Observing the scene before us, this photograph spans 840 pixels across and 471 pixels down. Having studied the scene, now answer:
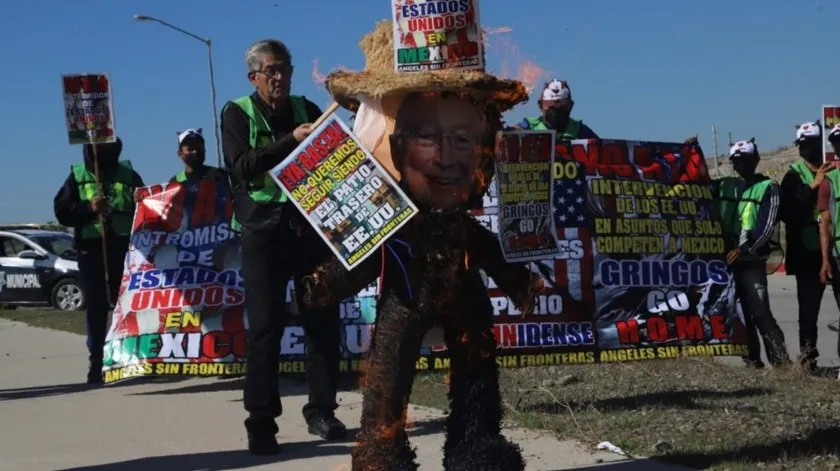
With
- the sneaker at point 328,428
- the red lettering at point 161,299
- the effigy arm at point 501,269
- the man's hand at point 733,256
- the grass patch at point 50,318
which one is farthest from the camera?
the grass patch at point 50,318

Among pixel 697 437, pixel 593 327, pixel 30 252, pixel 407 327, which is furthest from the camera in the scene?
pixel 30 252

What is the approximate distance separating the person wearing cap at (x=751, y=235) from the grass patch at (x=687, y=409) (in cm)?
45

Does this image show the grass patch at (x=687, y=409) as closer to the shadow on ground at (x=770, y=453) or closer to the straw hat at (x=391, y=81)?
the shadow on ground at (x=770, y=453)

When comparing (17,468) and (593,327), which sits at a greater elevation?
(593,327)

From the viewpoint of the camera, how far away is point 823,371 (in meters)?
8.54

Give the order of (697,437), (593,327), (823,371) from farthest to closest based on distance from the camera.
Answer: (823,371) < (593,327) < (697,437)

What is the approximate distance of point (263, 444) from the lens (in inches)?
229

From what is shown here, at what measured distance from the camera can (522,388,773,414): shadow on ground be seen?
6605 millimetres

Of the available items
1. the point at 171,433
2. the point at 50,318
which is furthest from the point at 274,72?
the point at 50,318

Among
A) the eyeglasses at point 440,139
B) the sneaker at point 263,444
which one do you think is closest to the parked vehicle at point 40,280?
the sneaker at point 263,444

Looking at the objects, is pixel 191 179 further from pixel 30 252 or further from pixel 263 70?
pixel 30 252

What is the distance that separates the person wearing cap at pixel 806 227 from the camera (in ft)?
28.1

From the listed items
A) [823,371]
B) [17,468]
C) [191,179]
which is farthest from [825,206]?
[17,468]

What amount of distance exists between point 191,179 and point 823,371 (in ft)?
16.9
